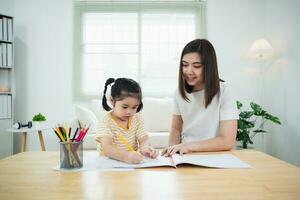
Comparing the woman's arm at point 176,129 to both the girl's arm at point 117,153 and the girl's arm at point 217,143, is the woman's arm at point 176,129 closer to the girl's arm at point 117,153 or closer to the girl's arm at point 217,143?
the girl's arm at point 217,143

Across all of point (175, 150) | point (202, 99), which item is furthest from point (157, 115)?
point (175, 150)

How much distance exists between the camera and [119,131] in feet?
3.96

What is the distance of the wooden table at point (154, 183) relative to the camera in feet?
1.86

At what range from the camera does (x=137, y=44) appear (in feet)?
12.5

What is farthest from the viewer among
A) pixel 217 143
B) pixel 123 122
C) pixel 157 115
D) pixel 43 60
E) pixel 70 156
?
pixel 43 60

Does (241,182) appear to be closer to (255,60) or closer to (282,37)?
(282,37)

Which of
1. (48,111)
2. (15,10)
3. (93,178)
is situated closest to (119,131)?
(93,178)

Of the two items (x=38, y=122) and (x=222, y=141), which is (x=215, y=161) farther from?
(x=38, y=122)

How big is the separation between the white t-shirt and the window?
2.40 m

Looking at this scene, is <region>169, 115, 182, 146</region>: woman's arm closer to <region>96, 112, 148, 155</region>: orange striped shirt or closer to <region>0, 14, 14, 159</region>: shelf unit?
<region>96, 112, 148, 155</region>: orange striped shirt

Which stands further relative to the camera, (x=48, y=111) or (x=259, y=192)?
(x=48, y=111)

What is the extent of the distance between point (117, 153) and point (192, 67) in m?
0.61

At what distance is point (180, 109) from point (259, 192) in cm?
86

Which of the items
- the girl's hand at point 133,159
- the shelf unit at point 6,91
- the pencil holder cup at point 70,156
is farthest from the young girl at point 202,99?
the shelf unit at point 6,91
